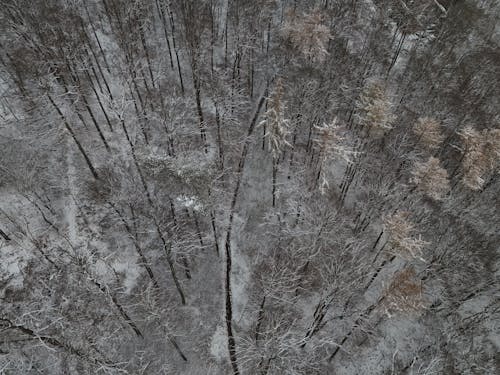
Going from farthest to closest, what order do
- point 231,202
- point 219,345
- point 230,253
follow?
point 231,202, point 230,253, point 219,345

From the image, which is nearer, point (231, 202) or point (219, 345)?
point (219, 345)

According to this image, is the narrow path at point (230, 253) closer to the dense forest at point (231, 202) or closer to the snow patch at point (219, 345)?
the dense forest at point (231, 202)

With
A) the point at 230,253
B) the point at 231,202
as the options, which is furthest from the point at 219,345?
the point at 231,202

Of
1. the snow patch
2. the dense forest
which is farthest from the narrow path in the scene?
the snow patch

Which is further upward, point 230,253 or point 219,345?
point 230,253

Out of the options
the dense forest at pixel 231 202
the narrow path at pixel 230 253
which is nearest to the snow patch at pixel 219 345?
the dense forest at pixel 231 202

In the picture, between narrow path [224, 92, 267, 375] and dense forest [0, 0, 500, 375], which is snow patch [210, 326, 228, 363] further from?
narrow path [224, 92, 267, 375]

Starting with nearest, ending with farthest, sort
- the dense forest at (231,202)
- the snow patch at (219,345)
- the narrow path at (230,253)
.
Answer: the dense forest at (231,202) < the snow patch at (219,345) < the narrow path at (230,253)

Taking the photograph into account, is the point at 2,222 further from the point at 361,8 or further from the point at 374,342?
the point at 361,8

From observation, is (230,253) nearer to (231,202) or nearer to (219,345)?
(231,202)
